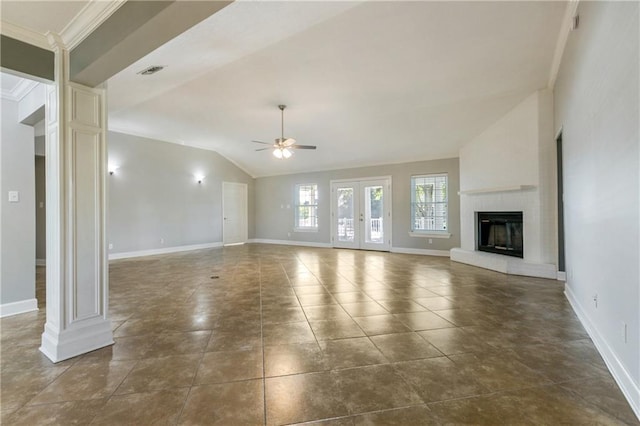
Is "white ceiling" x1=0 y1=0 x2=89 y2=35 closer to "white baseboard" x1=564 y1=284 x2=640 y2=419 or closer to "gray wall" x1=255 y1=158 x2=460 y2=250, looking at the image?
"white baseboard" x1=564 y1=284 x2=640 y2=419

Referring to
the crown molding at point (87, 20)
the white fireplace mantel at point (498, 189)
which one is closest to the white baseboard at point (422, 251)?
the white fireplace mantel at point (498, 189)

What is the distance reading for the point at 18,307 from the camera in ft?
10.5

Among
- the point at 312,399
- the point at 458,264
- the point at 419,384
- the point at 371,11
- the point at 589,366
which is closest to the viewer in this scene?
the point at 312,399

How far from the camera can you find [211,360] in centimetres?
212

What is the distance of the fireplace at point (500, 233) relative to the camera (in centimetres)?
518

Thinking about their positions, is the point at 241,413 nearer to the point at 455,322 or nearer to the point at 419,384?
the point at 419,384

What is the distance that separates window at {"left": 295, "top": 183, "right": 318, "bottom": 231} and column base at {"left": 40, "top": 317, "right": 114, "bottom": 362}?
7000 mm

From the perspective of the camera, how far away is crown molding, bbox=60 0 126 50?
1857 mm

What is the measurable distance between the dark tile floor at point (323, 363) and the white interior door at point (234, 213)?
5.43m

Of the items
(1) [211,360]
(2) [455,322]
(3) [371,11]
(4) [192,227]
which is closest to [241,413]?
(1) [211,360]

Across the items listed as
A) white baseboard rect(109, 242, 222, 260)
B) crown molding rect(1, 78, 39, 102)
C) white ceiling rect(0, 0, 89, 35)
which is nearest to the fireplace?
white ceiling rect(0, 0, 89, 35)

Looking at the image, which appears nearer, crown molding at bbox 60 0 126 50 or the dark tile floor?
the dark tile floor

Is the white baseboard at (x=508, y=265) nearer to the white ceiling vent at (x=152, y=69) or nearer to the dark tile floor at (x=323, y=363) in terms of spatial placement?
the dark tile floor at (x=323, y=363)

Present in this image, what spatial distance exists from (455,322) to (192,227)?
750 cm
